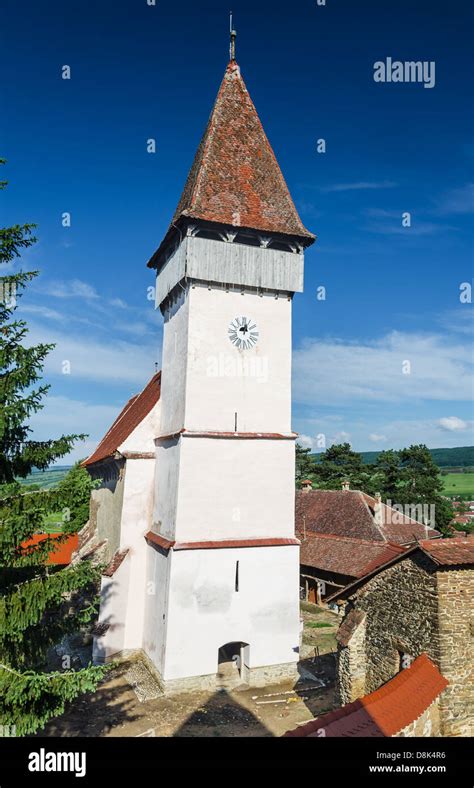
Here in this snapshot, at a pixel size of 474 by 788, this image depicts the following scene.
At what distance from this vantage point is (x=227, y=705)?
14.5 meters

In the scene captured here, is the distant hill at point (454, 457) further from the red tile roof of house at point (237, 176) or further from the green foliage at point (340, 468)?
the red tile roof of house at point (237, 176)

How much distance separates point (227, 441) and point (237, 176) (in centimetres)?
960

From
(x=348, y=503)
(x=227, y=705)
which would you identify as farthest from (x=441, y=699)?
(x=348, y=503)

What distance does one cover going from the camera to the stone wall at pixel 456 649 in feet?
31.8

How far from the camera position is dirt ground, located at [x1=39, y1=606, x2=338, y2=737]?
1302 cm

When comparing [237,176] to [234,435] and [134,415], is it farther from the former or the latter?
[134,415]

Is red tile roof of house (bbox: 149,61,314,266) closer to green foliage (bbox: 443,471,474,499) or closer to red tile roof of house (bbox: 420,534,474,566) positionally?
red tile roof of house (bbox: 420,534,474,566)

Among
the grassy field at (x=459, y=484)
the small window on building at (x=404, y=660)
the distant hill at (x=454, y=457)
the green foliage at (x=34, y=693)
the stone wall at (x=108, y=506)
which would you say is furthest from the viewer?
the distant hill at (x=454, y=457)

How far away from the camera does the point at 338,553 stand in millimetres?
25406

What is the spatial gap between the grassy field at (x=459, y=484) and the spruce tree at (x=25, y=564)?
83182 mm

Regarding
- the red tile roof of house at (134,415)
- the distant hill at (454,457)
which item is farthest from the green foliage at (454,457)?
the red tile roof of house at (134,415)

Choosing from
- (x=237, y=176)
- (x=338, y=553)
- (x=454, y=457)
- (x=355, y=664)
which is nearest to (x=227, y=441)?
(x=355, y=664)

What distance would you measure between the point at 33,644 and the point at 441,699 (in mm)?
7483
